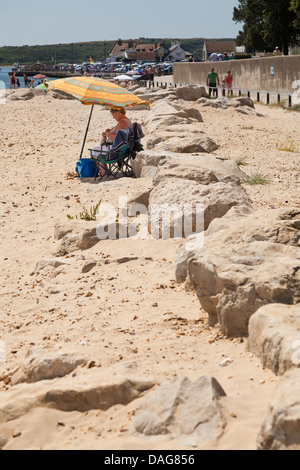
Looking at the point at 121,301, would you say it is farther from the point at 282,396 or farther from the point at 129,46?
the point at 129,46

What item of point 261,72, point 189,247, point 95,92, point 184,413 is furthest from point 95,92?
point 261,72

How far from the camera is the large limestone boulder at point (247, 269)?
443 centimetres

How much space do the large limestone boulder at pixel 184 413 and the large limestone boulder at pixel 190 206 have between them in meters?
3.59

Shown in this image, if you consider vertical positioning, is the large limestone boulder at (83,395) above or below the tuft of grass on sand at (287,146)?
below

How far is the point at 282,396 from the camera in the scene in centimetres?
302

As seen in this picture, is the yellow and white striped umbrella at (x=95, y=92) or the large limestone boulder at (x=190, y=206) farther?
the yellow and white striped umbrella at (x=95, y=92)

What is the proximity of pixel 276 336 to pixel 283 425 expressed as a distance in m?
0.92

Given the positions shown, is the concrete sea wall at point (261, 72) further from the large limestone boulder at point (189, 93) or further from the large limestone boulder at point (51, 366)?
the large limestone boulder at point (51, 366)

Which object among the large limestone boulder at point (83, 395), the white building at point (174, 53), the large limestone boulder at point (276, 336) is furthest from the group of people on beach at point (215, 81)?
the white building at point (174, 53)

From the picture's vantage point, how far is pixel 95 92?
35.6 ft

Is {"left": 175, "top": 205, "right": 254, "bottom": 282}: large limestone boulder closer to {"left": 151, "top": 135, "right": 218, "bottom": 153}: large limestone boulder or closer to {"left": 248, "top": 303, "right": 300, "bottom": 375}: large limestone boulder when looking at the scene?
{"left": 248, "top": 303, "right": 300, "bottom": 375}: large limestone boulder

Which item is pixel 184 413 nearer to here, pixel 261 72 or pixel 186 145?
pixel 186 145

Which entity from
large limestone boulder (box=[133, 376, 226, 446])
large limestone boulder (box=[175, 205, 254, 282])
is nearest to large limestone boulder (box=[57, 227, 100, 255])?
large limestone boulder (box=[175, 205, 254, 282])

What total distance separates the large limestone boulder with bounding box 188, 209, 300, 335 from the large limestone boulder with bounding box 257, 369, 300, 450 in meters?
1.42
